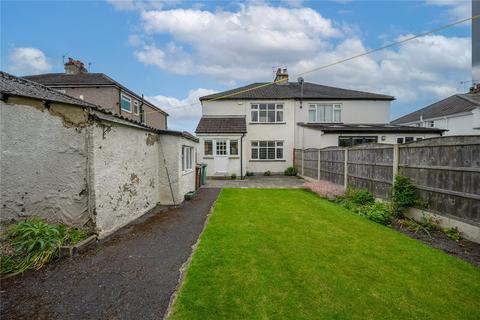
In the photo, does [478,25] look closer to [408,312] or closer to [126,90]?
[408,312]

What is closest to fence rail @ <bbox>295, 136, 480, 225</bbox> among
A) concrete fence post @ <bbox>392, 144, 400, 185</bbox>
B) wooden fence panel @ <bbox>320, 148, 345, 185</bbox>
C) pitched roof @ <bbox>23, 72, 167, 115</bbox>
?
concrete fence post @ <bbox>392, 144, 400, 185</bbox>

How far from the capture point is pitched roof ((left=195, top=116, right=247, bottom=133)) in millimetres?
17969

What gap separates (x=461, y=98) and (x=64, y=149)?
33.2 metres

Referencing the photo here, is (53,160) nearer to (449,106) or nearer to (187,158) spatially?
(187,158)

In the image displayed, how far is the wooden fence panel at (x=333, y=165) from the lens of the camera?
1138 cm

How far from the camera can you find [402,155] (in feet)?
24.0

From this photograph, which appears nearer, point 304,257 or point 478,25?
point 304,257

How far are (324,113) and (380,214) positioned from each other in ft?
52.6

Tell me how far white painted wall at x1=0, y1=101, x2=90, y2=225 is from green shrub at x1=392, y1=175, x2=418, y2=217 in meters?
7.91

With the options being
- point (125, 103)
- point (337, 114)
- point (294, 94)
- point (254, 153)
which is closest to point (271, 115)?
point (294, 94)

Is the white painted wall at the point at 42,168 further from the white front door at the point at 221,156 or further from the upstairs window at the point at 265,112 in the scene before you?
the upstairs window at the point at 265,112

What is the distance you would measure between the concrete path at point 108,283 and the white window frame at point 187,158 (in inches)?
198

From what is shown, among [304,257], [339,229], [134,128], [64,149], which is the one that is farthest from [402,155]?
[64,149]

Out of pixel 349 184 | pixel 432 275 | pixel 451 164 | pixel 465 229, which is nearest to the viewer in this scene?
pixel 432 275
